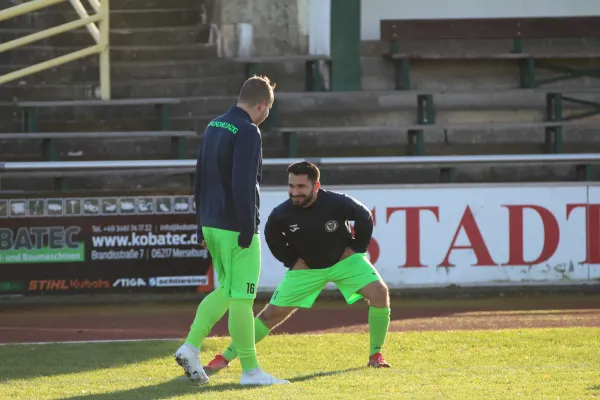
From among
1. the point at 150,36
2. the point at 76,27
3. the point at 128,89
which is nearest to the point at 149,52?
the point at 150,36

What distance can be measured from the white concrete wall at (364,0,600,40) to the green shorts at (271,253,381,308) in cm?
1061

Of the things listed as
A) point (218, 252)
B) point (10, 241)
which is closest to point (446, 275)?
point (10, 241)

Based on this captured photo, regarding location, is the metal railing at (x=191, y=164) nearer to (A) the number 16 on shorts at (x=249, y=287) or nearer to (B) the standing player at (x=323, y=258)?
(B) the standing player at (x=323, y=258)

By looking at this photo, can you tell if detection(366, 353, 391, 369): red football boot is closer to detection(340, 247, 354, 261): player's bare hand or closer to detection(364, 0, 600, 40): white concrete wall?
detection(340, 247, 354, 261): player's bare hand

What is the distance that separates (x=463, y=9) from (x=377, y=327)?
38.6ft

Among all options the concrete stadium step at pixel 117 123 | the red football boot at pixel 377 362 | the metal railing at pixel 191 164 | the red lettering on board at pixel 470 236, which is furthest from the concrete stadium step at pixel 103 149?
Answer: the red football boot at pixel 377 362

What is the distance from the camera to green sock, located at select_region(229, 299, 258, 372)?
25.7 feet

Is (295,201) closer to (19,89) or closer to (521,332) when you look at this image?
(521,332)

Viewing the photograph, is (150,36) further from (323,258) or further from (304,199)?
(304,199)

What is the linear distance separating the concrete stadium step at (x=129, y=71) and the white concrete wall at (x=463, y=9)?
8.80 feet

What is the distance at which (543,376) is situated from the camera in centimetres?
812

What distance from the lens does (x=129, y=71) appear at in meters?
18.5

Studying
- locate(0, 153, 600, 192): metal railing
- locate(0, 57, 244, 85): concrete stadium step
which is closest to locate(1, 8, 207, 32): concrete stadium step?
locate(0, 57, 244, 85): concrete stadium step

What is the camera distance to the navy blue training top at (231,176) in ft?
24.7
